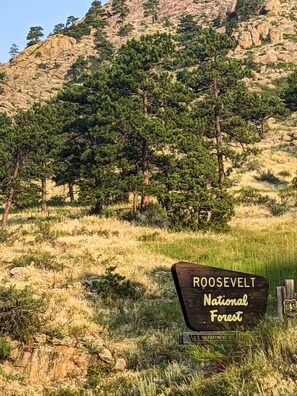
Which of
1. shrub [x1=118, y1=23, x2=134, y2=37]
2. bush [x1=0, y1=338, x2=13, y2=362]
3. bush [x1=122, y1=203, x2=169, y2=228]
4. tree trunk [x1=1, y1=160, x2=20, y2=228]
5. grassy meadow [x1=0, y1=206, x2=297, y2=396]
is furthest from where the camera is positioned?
shrub [x1=118, y1=23, x2=134, y2=37]

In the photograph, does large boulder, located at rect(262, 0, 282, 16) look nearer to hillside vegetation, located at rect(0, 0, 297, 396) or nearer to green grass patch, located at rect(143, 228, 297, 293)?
hillside vegetation, located at rect(0, 0, 297, 396)

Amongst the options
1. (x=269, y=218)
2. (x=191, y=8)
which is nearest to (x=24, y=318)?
(x=269, y=218)

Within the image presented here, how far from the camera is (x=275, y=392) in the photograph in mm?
4398

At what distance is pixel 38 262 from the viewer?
15023 millimetres

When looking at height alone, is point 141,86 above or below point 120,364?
above

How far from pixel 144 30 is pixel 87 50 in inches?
1020

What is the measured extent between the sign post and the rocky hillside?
8055 centimetres

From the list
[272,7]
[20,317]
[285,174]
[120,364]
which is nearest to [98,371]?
[120,364]

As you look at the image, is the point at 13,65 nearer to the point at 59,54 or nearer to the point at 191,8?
the point at 59,54

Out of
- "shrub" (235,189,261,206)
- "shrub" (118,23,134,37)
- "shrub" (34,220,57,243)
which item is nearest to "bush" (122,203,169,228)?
"shrub" (34,220,57,243)

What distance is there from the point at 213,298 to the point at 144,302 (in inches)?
226

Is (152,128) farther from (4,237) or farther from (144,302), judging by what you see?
(144,302)

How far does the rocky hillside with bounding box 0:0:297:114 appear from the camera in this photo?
335 ft

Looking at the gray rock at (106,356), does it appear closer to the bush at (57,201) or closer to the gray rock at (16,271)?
the gray rock at (16,271)
